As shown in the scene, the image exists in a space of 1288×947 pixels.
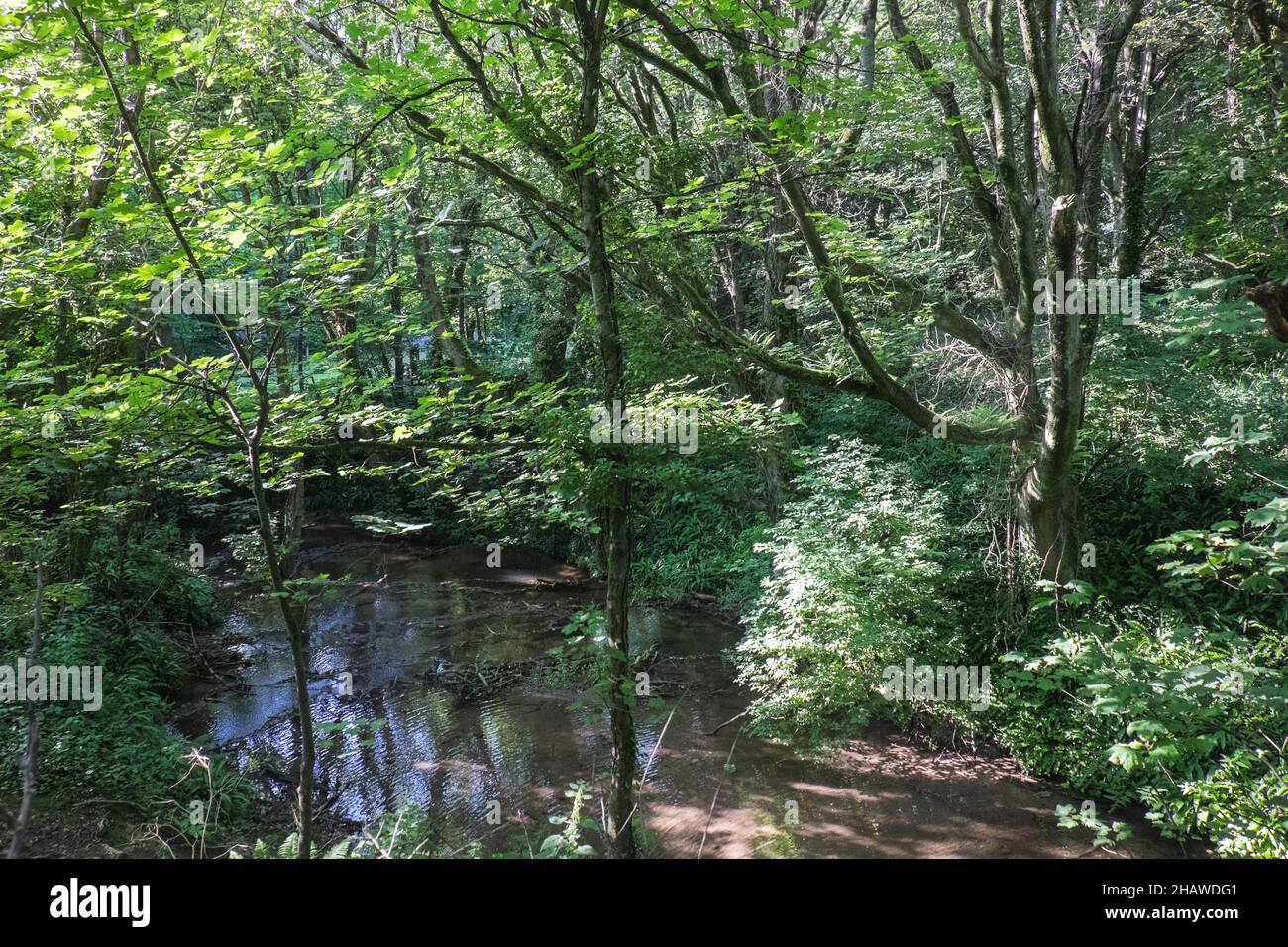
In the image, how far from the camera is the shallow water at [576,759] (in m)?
6.32

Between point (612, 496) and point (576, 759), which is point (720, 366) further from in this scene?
point (576, 759)

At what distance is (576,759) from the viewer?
770cm

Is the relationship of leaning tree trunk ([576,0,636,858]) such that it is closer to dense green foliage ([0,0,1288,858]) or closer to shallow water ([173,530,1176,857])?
dense green foliage ([0,0,1288,858])

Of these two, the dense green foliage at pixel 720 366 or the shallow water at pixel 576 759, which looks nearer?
the dense green foliage at pixel 720 366

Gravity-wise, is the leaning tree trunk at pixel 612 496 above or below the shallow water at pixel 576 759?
above

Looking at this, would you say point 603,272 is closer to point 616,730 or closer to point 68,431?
point 616,730

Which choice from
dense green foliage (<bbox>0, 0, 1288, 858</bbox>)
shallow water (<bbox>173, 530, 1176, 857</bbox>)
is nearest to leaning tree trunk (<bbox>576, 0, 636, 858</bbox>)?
dense green foliage (<bbox>0, 0, 1288, 858</bbox>)

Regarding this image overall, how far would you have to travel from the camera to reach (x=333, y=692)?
9336 millimetres

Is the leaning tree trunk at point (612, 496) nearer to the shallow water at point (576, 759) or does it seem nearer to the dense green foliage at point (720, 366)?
the dense green foliage at point (720, 366)

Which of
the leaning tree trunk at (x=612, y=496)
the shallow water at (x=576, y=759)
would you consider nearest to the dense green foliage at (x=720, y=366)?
the leaning tree trunk at (x=612, y=496)

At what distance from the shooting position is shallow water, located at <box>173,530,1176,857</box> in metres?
6.32
